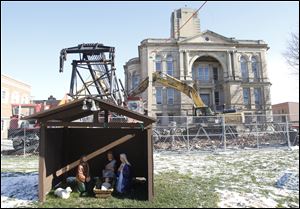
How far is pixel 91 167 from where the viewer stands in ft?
27.6

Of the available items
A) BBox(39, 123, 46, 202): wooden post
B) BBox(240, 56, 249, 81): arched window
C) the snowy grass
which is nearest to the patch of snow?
the snowy grass

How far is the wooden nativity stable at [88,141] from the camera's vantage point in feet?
22.0

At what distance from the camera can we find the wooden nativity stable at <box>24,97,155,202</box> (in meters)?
6.71

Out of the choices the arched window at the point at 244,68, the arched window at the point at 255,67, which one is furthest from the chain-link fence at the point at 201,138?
the arched window at the point at 255,67

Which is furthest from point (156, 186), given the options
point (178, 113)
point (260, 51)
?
point (260, 51)

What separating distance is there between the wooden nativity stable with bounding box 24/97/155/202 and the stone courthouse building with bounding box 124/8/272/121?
25.8 metres

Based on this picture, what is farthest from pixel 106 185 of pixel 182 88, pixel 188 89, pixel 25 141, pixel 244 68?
pixel 244 68

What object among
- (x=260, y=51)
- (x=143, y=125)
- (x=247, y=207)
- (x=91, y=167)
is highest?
(x=260, y=51)

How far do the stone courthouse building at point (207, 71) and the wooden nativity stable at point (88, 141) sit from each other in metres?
25.8

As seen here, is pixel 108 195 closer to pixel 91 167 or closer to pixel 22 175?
pixel 91 167

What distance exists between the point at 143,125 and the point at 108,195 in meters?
2.03

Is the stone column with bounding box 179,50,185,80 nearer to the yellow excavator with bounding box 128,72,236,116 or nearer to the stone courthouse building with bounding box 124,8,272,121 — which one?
the stone courthouse building with bounding box 124,8,272,121

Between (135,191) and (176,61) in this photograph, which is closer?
(135,191)

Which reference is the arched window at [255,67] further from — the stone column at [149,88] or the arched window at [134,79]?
the arched window at [134,79]
